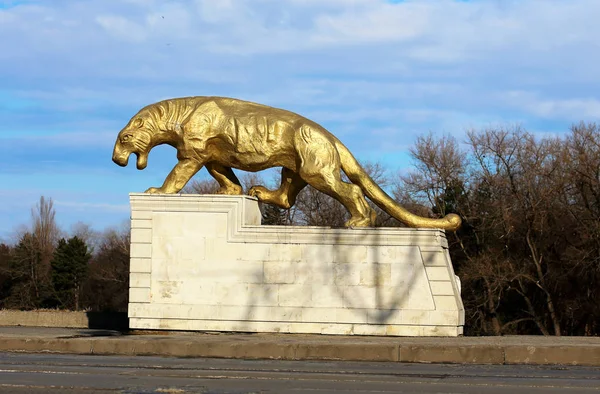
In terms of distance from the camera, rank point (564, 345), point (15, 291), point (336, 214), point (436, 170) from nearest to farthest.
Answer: point (564, 345)
point (436, 170)
point (336, 214)
point (15, 291)

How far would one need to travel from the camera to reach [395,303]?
1767 centimetres

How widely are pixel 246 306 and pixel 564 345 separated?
21.1 feet

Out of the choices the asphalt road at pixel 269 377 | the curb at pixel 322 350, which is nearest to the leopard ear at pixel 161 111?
the curb at pixel 322 350

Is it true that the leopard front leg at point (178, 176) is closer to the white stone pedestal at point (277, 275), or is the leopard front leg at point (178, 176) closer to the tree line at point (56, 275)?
the white stone pedestal at point (277, 275)

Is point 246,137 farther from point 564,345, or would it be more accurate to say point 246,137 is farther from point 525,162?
point 525,162

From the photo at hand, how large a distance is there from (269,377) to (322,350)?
11.8ft

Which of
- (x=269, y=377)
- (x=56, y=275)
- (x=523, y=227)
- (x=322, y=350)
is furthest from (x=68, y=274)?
(x=269, y=377)

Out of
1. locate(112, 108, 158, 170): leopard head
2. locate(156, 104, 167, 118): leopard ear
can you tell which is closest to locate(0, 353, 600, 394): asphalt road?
locate(112, 108, 158, 170): leopard head

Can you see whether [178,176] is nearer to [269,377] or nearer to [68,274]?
[269,377]

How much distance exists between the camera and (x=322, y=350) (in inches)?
555

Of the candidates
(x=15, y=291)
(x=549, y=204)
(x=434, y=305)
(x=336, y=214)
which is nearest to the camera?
(x=434, y=305)

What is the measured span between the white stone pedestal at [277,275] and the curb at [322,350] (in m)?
2.72

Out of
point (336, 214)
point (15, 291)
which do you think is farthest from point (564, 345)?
point (15, 291)

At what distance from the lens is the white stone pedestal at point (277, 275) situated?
1770 centimetres
